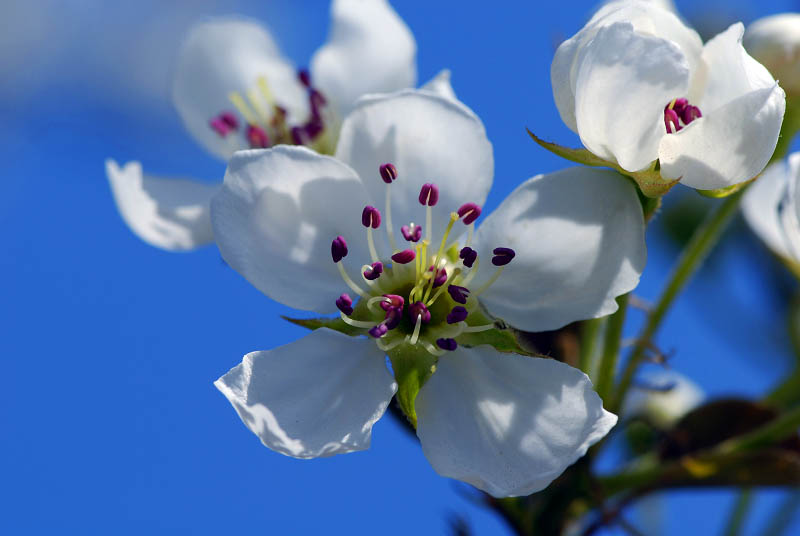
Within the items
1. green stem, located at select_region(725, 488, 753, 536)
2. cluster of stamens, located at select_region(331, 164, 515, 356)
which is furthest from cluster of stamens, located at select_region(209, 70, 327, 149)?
green stem, located at select_region(725, 488, 753, 536)

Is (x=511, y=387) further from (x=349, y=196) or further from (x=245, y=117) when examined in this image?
(x=245, y=117)

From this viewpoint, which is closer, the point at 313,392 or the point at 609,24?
the point at 609,24

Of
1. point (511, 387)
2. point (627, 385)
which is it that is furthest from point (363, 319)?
point (627, 385)

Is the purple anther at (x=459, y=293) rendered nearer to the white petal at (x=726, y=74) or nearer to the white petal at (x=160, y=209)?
the white petal at (x=726, y=74)

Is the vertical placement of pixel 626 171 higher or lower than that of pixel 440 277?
higher

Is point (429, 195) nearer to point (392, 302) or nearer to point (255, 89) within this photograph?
point (392, 302)

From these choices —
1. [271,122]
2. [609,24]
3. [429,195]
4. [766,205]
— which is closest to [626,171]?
[609,24]

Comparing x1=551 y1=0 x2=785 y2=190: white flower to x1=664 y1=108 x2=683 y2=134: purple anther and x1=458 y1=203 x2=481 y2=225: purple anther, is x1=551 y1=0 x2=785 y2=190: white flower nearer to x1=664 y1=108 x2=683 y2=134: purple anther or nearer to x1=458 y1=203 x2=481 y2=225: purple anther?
x1=664 y1=108 x2=683 y2=134: purple anther
